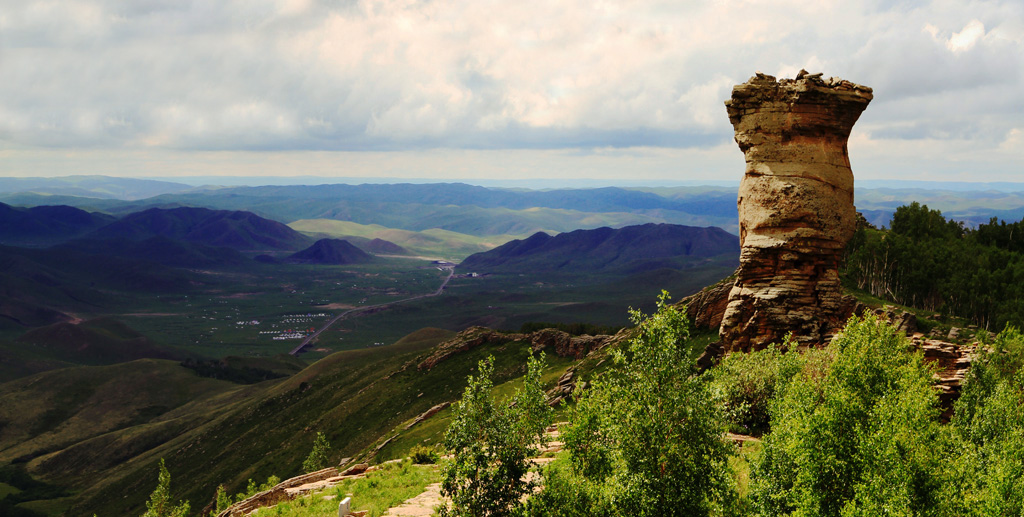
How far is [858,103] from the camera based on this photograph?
1665 inches

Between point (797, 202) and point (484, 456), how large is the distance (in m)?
31.8

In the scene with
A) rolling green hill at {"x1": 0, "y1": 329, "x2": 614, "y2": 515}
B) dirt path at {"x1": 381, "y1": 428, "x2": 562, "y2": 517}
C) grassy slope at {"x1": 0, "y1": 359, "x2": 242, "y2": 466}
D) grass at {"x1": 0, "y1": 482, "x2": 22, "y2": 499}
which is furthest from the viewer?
grassy slope at {"x1": 0, "y1": 359, "x2": 242, "y2": 466}

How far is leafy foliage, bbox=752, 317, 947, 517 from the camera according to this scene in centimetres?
2350

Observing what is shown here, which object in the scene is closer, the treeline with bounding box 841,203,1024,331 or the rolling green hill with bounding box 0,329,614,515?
the treeline with bounding box 841,203,1024,331

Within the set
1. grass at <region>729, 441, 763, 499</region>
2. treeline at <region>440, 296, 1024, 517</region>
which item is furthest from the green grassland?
treeline at <region>440, 296, 1024, 517</region>

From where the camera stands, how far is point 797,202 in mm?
42062

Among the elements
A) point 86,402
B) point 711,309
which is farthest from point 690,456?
point 86,402

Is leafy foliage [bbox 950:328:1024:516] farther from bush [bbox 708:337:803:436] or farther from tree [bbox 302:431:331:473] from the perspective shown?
tree [bbox 302:431:331:473]

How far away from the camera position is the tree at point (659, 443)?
22.7 meters

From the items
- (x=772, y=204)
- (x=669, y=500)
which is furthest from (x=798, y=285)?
(x=669, y=500)

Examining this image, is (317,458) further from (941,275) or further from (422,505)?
(941,275)

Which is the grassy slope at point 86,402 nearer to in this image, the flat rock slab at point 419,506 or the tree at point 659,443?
the flat rock slab at point 419,506

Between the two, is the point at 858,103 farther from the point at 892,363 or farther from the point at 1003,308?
the point at 1003,308

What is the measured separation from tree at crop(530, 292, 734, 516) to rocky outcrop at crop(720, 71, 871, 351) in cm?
2237
